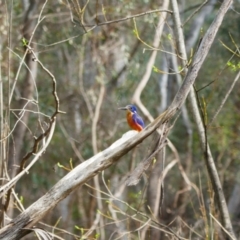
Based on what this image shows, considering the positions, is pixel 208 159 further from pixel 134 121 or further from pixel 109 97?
pixel 109 97

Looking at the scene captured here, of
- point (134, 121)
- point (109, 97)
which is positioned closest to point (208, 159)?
point (134, 121)

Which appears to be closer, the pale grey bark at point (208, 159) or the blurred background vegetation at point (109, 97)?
the pale grey bark at point (208, 159)

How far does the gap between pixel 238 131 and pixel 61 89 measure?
140 inches

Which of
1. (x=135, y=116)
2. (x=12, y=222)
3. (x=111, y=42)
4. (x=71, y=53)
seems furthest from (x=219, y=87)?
(x=12, y=222)

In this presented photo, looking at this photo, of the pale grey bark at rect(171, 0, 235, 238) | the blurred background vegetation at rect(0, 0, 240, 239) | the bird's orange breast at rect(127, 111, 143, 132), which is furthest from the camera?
the blurred background vegetation at rect(0, 0, 240, 239)

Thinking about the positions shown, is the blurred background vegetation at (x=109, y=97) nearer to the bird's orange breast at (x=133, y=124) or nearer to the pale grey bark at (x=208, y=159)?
the pale grey bark at (x=208, y=159)

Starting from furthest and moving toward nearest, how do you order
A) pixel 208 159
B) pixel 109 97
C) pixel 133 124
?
pixel 109 97
pixel 208 159
pixel 133 124

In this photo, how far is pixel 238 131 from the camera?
1427 cm

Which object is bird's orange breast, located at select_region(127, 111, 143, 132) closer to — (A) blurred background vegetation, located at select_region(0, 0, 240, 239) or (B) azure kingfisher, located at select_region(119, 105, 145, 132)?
(B) azure kingfisher, located at select_region(119, 105, 145, 132)

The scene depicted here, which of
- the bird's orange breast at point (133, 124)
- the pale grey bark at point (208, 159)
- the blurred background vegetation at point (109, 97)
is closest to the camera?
the bird's orange breast at point (133, 124)

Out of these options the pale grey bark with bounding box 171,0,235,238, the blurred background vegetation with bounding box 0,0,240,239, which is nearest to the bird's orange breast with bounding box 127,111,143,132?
the pale grey bark with bounding box 171,0,235,238

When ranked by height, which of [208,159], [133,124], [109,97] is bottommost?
[109,97]

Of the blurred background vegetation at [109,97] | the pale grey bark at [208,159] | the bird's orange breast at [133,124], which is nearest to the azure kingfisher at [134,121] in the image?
the bird's orange breast at [133,124]

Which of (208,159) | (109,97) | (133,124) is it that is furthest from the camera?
(109,97)
